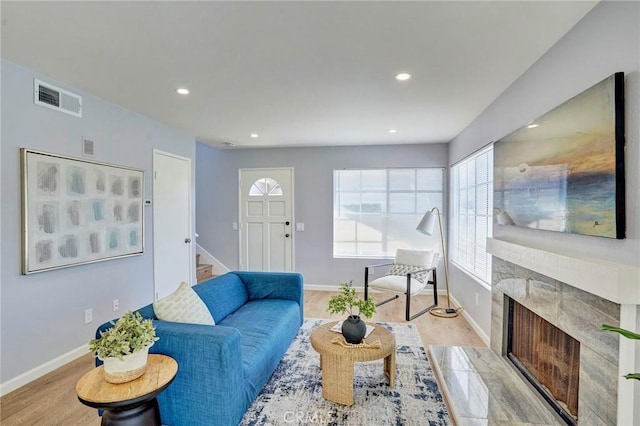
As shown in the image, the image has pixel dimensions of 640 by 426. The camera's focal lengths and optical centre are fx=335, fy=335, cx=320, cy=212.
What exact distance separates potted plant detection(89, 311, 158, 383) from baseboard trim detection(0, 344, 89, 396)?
4.67 feet

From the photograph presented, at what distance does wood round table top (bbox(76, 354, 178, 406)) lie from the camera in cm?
150

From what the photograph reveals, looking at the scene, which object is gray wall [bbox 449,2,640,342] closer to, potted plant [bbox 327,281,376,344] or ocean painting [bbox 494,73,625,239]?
ocean painting [bbox 494,73,625,239]

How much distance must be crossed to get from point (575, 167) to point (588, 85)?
0.43 metres

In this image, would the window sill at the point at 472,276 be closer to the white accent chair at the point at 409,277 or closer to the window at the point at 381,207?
the white accent chair at the point at 409,277

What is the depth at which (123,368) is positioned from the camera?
5.24ft

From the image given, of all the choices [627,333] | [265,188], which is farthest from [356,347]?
[265,188]

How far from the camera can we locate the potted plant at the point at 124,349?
157 cm

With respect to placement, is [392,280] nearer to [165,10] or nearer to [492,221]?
[492,221]

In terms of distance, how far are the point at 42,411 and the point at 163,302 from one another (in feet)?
3.45

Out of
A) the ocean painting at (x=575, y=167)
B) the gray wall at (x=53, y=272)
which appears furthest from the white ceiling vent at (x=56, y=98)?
the ocean painting at (x=575, y=167)

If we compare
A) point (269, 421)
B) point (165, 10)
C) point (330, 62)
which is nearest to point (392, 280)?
→ point (269, 421)

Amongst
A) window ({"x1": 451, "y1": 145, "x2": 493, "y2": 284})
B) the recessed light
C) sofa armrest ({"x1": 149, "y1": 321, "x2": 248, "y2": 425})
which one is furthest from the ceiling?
sofa armrest ({"x1": 149, "y1": 321, "x2": 248, "y2": 425})

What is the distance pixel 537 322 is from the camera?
7.38 feet

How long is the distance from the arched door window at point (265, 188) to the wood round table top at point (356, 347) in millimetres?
3488
